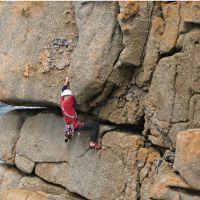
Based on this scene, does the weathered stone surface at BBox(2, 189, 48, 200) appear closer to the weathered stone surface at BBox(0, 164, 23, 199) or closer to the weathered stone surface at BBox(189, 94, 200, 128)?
the weathered stone surface at BBox(0, 164, 23, 199)

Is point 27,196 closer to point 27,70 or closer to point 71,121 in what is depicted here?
point 71,121

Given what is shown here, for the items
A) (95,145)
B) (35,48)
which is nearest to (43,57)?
(35,48)

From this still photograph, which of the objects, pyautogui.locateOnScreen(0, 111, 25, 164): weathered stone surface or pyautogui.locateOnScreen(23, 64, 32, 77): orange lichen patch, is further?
pyautogui.locateOnScreen(0, 111, 25, 164): weathered stone surface

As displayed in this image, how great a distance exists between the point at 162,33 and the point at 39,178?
20.6ft

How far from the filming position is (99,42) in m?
14.6

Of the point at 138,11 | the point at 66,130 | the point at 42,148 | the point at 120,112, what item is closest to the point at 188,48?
the point at 138,11

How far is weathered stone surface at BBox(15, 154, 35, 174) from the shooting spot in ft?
58.1

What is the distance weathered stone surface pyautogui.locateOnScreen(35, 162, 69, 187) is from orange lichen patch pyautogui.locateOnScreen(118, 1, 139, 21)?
16.0ft

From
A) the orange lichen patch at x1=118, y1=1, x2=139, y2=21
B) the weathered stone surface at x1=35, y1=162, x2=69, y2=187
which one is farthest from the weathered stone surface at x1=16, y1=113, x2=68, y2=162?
the orange lichen patch at x1=118, y1=1, x2=139, y2=21

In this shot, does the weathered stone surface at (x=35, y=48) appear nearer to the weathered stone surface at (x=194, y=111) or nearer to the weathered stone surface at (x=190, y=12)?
the weathered stone surface at (x=190, y=12)

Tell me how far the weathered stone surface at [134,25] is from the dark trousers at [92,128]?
91.4 inches

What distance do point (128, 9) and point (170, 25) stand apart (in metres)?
1.08

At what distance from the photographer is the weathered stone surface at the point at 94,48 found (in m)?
14.5

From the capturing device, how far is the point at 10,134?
18.5 metres
